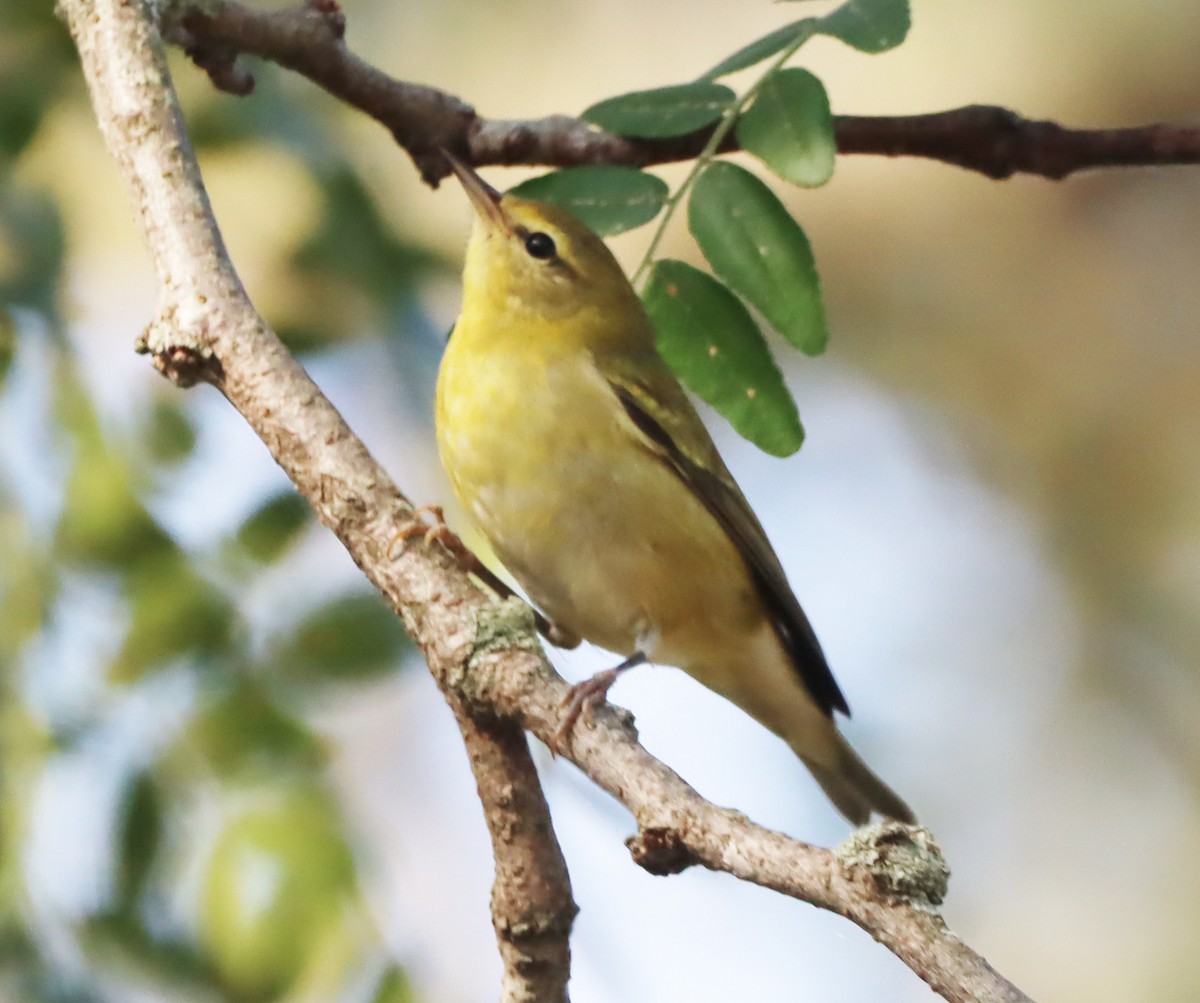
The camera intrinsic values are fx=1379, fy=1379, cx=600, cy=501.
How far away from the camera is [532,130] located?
229cm

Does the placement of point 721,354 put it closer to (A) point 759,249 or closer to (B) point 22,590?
(A) point 759,249

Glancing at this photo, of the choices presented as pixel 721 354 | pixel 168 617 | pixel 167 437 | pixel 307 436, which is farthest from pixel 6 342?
pixel 721 354

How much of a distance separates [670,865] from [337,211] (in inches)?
49.5

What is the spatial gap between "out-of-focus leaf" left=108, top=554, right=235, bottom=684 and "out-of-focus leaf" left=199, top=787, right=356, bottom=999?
9.1 inches

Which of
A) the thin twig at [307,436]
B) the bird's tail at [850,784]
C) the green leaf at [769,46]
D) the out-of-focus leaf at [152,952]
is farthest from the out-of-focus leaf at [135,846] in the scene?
the bird's tail at [850,784]

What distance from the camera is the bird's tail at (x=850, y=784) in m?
2.86

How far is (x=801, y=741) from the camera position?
2.81 metres

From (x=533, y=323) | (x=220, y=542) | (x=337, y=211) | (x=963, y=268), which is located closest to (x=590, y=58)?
(x=963, y=268)

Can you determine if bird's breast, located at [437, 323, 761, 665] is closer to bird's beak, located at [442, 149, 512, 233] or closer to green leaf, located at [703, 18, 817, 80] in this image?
bird's beak, located at [442, 149, 512, 233]

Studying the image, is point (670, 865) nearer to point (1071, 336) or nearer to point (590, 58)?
point (590, 58)

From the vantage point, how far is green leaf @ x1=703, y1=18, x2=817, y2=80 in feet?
6.43

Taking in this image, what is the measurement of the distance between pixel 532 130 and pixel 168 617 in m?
1.04

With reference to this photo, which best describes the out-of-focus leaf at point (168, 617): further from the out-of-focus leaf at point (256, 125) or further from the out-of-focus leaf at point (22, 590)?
the out-of-focus leaf at point (256, 125)

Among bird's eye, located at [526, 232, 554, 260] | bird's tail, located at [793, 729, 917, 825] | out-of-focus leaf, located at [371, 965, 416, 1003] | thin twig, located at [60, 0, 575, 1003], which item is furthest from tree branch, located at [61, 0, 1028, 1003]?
bird's tail, located at [793, 729, 917, 825]
